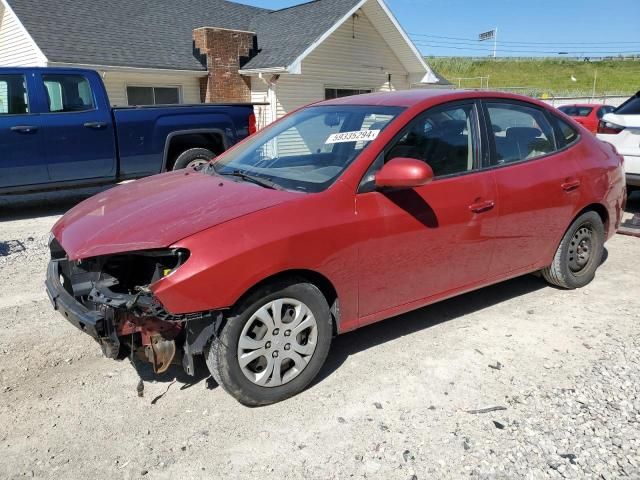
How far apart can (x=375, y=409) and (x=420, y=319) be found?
1327mm

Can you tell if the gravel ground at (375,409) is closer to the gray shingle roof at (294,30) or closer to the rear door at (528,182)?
the rear door at (528,182)

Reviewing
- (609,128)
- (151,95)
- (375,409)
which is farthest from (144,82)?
(375,409)

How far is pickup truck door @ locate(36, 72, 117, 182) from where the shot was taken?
7.53 metres

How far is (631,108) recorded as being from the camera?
7648 millimetres

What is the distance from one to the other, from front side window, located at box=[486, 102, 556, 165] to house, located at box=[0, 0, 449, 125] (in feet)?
36.2

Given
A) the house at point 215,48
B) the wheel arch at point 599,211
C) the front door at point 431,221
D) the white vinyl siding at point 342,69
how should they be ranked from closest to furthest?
the front door at point 431,221
the wheel arch at point 599,211
the house at point 215,48
the white vinyl siding at point 342,69

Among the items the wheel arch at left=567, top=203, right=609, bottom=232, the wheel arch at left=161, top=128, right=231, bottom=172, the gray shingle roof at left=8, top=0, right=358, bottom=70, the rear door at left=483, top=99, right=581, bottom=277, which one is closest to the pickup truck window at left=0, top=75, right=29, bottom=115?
the wheel arch at left=161, top=128, right=231, bottom=172

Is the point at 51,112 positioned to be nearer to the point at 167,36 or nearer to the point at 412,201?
the point at 412,201

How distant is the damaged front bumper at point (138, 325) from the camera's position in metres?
2.80

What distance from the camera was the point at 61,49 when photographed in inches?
512

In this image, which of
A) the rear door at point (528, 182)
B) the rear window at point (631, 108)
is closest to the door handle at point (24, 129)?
the rear door at point (528, 182)

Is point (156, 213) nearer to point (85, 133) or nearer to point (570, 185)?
point (570, 185)

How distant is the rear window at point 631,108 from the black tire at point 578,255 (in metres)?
3.54

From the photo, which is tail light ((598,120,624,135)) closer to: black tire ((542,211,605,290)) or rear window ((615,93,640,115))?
rear window ((615,93,640,115))
